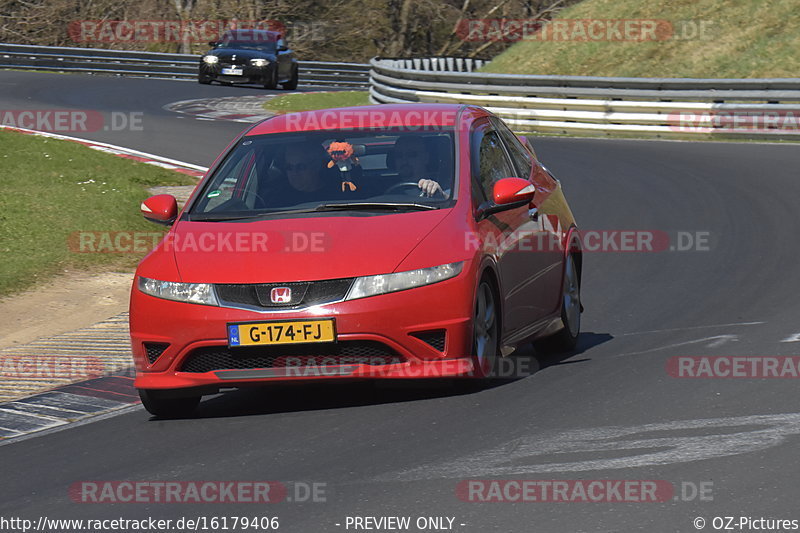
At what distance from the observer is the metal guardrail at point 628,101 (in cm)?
2378

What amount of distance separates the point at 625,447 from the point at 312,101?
27.9 meters

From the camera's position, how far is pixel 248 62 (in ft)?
123

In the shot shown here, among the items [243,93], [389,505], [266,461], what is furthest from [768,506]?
[243,93]

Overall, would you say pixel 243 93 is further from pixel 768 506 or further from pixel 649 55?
pixel 768 506

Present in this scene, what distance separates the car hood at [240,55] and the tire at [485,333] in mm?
30122

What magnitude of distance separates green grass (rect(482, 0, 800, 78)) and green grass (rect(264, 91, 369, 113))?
13.3ft

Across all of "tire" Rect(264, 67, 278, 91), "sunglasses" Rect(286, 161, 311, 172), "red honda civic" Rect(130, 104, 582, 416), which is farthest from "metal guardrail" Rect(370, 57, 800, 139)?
"sunglasses" Rect(286, 161, 311, 172)

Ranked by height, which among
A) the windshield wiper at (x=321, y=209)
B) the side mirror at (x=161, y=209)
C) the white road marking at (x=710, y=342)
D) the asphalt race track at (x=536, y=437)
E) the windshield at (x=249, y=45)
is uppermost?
the windshield wiper at (x=321, y=209)

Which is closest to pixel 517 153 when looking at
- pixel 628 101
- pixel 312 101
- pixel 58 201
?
pixel 58 201

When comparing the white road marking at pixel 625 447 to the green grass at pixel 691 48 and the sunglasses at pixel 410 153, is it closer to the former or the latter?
the sunglasses at pixel 410 153

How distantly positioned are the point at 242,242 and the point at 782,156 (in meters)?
14.2

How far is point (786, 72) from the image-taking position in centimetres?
3011

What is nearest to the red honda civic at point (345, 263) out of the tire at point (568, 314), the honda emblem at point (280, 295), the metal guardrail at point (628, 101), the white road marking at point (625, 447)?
the honda emblem at point (280, 295)

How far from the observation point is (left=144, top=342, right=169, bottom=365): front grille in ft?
25.5
